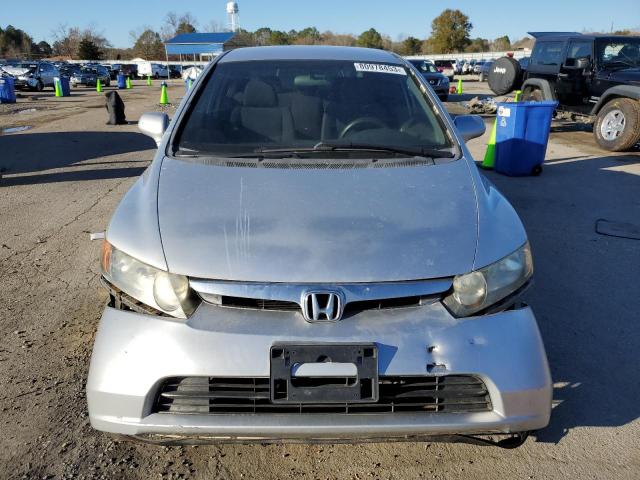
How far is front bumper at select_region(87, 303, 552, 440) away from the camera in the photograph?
1.88 meters

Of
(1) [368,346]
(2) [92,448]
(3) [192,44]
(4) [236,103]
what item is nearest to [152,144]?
(4) [236,103]

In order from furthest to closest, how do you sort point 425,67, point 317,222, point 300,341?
point 425,67, point 317,222, point 300,341

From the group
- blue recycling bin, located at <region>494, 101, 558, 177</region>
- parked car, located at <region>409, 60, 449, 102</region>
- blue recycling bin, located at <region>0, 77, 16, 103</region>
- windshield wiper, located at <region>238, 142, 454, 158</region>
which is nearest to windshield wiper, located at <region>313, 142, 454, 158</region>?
windshield wiper, located at <region>238, 142, 454, 158</region>

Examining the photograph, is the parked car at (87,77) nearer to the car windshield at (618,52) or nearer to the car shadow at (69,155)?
the car shadow at (69,155)

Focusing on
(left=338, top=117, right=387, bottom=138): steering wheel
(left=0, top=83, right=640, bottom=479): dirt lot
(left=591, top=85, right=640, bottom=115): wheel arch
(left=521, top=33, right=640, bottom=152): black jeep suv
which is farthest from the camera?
(left=521, top=33, right=640, bottom=152): black jeep suv

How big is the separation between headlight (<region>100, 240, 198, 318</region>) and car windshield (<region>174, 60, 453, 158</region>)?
34.6 inches

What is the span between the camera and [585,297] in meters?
4.02

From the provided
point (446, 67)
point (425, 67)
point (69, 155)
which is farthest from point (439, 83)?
point (446, 67)

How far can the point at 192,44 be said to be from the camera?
64500 mm

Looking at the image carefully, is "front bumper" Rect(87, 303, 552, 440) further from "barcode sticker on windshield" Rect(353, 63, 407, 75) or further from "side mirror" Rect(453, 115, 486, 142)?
"barcode sticker on windshield" Rect(353, 63, 407, 75)

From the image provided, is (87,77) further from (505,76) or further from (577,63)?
(577,63)

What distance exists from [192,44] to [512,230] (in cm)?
6840

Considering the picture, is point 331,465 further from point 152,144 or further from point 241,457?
point 152,144

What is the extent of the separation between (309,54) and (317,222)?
190cm
